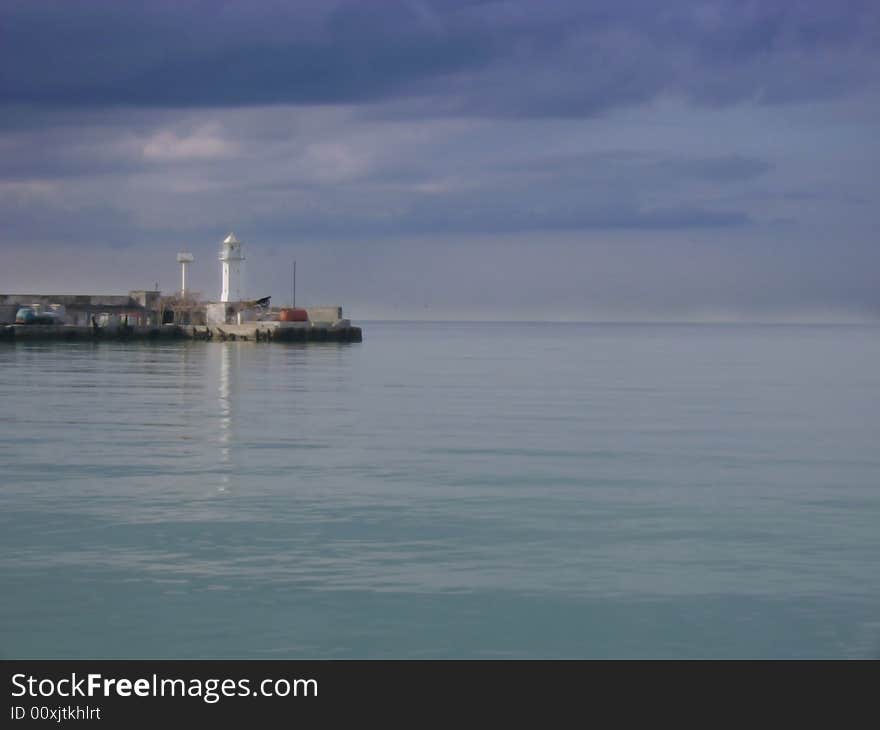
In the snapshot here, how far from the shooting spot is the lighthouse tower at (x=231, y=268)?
352ft

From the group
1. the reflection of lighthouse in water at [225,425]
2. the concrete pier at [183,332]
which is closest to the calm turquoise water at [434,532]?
the reflection of lighthouse in water at [225,425]

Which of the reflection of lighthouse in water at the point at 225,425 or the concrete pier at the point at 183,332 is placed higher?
the concrete pier at the point at 183,332

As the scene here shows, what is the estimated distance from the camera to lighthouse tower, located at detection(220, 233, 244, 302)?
10738 cm

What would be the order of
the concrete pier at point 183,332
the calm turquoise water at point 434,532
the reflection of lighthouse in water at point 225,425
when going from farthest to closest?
1. the concrete pier at point 183,332
2. the reflection of lighthouse in water at point 225,425
3. the calm turquoise water at point 434,532

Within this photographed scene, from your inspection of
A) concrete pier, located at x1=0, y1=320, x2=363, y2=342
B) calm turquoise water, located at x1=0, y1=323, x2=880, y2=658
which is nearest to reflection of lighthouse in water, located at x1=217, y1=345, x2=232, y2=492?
calm turquoise water, located at x1=0, y1=323, x2=880, y2=658

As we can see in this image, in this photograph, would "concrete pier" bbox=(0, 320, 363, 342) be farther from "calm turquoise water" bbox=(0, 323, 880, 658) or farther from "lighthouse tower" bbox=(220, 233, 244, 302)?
"calm turquoise water" bbox=(0, 323, 880, 658)

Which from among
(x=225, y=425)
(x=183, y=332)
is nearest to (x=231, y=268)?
(x=183, y=332)

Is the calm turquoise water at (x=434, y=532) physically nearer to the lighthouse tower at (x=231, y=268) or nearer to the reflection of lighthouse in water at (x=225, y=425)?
the reflection of lighthouse in water at (x=225, y=425)

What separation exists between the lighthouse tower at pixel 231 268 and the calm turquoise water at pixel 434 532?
232ft

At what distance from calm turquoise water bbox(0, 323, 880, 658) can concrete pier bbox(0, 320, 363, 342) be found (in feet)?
205

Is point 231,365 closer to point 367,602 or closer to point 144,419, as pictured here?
point 144,419

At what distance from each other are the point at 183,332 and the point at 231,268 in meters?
8.05

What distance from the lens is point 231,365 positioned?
212 ft
